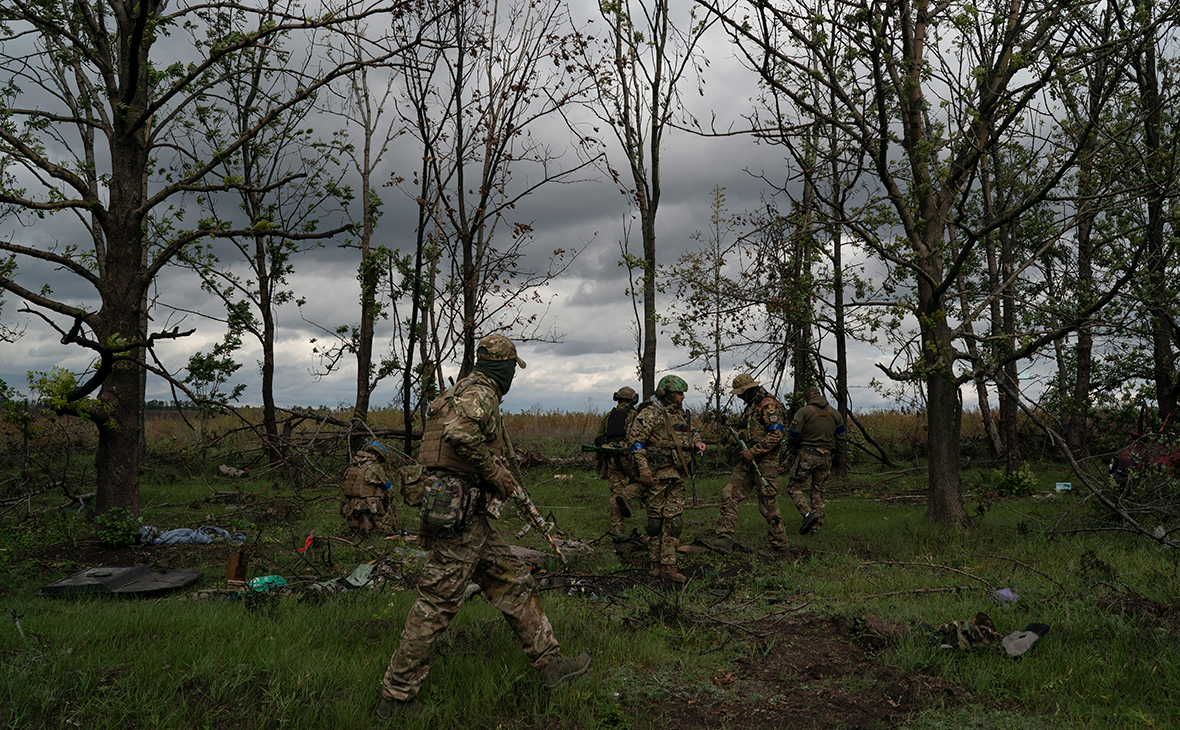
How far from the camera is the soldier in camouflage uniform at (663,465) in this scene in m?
7.68

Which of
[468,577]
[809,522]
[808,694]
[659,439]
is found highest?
[659,439]

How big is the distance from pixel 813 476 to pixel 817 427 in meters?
0.72

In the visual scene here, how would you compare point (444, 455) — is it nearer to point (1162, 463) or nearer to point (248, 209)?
point (1162, 463)

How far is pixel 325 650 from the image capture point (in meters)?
4.75

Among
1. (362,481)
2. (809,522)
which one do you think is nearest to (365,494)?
(362,481)

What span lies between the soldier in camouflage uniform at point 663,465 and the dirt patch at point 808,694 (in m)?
2.39

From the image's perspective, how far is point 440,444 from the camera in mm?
4352

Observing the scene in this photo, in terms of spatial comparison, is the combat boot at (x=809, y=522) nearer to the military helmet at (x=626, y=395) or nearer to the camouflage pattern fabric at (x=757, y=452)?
the camouflage pattern fabric at (x=757, y=452)

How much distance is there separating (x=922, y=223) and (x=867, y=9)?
2669mm

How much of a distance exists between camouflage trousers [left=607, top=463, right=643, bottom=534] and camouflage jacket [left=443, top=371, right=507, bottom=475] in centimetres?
614

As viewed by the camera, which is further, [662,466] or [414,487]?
[662,466]

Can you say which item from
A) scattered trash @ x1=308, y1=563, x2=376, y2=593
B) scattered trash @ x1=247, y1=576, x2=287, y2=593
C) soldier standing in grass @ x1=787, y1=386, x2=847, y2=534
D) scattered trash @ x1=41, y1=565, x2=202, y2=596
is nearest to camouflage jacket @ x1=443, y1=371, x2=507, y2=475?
scattered trash @ x1=308, y1=563, x2=376, y2=593

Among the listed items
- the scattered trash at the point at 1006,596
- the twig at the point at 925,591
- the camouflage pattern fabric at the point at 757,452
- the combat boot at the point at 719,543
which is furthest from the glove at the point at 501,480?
the camouflage pattern fabric at the point at 757,452

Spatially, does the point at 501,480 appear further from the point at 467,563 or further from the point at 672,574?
the point at 672,574
